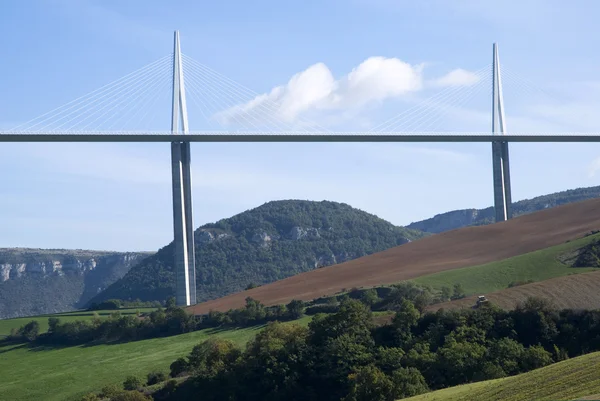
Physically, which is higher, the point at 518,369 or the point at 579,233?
the point at 579,233

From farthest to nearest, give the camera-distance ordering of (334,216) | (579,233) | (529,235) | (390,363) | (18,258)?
(18,258)
(334,216)
(529,235)
(579,233)
(390,363)

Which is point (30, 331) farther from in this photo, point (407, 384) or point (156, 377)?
point (407, 384)

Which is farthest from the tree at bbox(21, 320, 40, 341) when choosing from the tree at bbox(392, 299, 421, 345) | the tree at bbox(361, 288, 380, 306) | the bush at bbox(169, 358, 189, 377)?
the tree at bbox(392, 299, 421, 345)

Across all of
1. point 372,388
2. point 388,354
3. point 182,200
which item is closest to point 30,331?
point 182,200

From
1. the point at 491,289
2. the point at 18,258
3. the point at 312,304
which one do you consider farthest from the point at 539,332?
the point at 18,258

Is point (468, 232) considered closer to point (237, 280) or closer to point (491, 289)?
point (491, 289)

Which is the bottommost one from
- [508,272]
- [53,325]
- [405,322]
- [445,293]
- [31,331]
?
[405,322]
